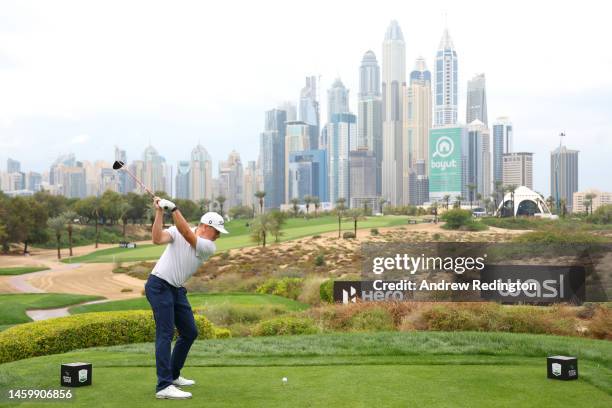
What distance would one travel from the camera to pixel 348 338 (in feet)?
38.1

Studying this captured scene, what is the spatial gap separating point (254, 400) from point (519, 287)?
11.4 meters

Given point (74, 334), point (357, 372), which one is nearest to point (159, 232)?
point (357, 372)

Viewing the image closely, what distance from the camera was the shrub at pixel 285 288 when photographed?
32.3 metres

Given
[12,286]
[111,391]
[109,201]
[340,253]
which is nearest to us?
[111,391]

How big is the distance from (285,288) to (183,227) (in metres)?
26.9

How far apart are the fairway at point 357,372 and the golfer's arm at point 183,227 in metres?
1.57

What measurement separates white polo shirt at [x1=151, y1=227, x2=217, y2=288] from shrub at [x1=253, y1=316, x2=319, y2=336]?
23.8 ft

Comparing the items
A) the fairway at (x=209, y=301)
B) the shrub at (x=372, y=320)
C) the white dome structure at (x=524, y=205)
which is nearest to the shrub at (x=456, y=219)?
the white dome structure at (x=524, y=205)

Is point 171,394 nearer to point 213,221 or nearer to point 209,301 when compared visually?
point 213,221

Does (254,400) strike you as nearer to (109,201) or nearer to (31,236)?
(31,236)

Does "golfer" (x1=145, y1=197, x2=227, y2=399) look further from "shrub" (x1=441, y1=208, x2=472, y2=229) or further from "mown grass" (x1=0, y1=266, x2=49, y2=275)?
"shrub" (x1=441, y1=208, x2=472, y2=229)

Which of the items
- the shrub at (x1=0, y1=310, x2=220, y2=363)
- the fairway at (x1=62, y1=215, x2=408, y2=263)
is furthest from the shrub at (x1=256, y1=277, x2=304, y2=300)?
the fairway at (x1=62, y1=215, x2=408, y2=263)

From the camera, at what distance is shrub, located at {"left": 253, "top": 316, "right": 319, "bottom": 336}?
554 inches

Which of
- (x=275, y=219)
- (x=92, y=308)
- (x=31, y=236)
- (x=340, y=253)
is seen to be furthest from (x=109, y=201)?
(x=92, y=308)
